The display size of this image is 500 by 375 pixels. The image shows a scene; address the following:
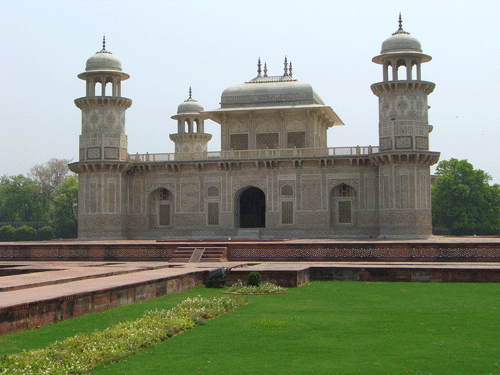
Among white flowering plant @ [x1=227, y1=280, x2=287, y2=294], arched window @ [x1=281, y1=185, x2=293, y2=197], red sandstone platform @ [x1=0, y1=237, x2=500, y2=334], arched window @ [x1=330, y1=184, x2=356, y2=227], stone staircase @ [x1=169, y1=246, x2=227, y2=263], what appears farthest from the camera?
arched window @ [x1=281, y1=185, x2=293, y2=197]

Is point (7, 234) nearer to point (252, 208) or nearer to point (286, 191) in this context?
point (252, 208)

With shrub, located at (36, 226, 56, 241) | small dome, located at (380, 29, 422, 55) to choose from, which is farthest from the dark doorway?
shrub, located at (36, 226, 56, 241)

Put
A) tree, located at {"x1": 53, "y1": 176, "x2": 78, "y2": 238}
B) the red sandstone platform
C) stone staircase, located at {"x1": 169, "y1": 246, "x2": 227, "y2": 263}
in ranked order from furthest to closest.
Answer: tree, located at {"x1": 53, "y1": 176, "x2": 78, "y2": 238} < stone staircase, located at {"x1": 169, "y1": 246, "x2": 227, "y2": 263} < the red sandstone platform

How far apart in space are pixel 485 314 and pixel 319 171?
70.1ft

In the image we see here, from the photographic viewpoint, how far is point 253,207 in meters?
32.3

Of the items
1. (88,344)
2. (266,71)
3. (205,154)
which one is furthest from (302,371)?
(266,71)

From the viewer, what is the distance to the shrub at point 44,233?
4291 cm

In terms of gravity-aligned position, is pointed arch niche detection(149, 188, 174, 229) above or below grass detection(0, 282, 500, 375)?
above

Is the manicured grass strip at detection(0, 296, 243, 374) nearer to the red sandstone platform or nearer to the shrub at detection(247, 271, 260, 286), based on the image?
the red sandstone platform

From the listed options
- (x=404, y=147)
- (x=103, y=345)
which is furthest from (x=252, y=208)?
(x=103, y=345)

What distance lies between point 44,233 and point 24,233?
50.4 inches

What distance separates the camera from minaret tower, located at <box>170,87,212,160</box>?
40438 mm

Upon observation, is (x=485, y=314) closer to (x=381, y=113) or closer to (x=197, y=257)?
(x=197, y=257)

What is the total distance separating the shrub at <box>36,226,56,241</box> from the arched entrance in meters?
16.9
